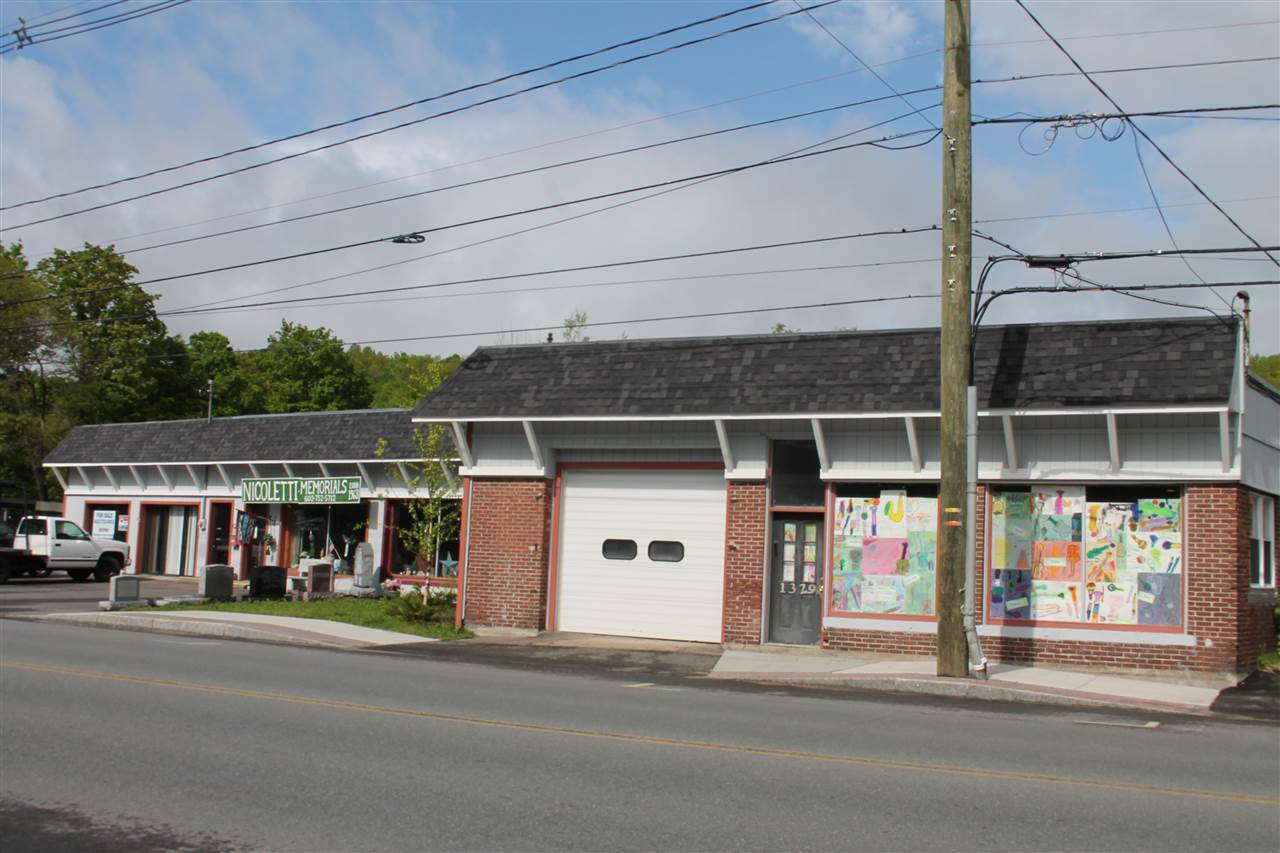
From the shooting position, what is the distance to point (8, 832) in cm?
705

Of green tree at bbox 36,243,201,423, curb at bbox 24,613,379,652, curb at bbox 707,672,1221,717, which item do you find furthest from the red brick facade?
green tree at bbox 36,243,201,423

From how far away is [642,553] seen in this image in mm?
20984

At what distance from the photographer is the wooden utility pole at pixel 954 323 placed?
15.4m

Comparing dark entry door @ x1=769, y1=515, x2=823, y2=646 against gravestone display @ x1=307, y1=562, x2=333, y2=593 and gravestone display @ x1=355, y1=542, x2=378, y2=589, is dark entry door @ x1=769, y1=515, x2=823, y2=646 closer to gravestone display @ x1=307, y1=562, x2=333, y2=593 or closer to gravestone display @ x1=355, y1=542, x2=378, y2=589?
gravestone display @ x1=355, y1=542, x2=378, y2=589

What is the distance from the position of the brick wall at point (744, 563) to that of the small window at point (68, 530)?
81.4 ft

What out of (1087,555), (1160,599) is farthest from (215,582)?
(1160,599)

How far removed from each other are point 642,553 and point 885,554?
462 centimetres

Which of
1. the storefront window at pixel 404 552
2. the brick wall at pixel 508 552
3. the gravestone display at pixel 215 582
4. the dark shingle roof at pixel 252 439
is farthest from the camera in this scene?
the dark shingle roof at pixel 252 439

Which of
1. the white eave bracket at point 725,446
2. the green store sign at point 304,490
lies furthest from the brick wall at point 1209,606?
the green store sign at point 304,490

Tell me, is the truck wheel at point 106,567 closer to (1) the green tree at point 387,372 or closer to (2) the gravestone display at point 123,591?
(2) the gravestone display at point 123,591

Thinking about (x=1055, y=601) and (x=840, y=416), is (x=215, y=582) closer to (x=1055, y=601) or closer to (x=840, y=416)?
(x=840, y=416)

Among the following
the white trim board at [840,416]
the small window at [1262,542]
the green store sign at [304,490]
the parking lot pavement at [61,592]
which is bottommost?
the parking lot pavement at [61,592]

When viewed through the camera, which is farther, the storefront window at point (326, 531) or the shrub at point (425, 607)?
the storefront window at point (326, 531)

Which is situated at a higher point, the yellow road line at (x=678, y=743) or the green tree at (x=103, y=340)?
the green tree at (x=103, y=340)
